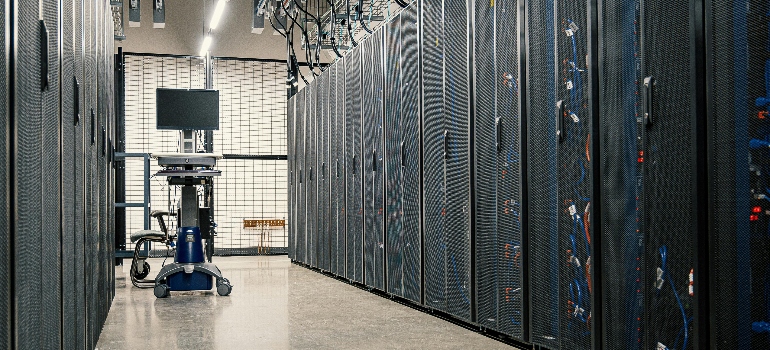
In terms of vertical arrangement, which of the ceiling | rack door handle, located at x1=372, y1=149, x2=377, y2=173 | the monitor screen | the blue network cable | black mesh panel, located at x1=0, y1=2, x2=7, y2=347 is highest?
the ceiling

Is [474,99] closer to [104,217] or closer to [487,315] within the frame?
[487,315]

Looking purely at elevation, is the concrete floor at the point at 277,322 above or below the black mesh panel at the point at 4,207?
below

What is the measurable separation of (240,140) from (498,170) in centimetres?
751

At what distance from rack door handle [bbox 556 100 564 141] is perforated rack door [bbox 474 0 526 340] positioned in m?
0.39

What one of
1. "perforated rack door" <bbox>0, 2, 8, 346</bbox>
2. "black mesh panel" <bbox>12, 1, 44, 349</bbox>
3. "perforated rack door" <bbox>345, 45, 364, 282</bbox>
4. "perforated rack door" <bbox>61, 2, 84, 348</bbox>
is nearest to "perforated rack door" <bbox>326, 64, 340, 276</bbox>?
"perforated rack door" <bbox>345, 45, 364, 282</bbox>

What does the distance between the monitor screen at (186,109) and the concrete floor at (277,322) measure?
63.2 inches

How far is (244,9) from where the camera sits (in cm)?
961

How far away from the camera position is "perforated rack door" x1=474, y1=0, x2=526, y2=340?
3.61 metres

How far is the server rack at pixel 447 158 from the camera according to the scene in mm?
4199

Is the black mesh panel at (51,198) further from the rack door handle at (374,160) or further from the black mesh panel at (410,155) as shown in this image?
the rack door handle at (374,160)

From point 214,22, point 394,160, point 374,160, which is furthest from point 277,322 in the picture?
point 214,22

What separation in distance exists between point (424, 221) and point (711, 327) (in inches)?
108

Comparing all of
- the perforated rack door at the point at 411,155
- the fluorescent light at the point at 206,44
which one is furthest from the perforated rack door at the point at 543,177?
the fluorescent light at the point at 206,44

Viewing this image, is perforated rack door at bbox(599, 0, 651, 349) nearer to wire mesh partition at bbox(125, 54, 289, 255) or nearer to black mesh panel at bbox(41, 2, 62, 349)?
black mesh panel at bbox(41, 2, 62, 349)
